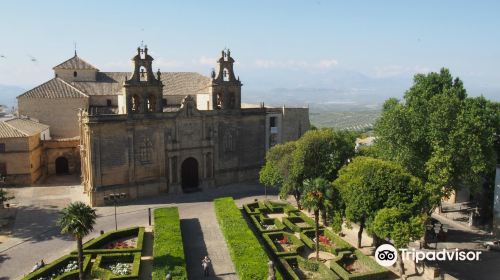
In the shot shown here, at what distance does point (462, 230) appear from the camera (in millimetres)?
39656

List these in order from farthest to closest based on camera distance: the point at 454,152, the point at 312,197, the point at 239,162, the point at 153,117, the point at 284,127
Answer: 1. the point at 284,127
2. the point at 239,162
3. the point at 153,117
4. the point at 454,152
5. the point at 312,197

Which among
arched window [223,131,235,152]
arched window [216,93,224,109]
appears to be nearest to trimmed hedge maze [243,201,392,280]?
arched window [223,131,235,152]

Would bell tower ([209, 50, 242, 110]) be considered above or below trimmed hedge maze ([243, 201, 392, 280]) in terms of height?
above

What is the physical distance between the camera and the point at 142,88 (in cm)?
4678

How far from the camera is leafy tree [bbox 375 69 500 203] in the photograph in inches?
1326

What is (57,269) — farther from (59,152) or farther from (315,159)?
(59,152)

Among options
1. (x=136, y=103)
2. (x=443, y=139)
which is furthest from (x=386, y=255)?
(x=136, y=103)

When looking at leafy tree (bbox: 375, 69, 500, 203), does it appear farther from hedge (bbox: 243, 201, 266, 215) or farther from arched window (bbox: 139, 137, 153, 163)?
arched window (bbox: 139, 137, 153, 163)

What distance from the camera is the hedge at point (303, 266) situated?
27873 mm

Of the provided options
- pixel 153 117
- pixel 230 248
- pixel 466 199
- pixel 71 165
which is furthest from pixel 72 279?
pixel 466 199

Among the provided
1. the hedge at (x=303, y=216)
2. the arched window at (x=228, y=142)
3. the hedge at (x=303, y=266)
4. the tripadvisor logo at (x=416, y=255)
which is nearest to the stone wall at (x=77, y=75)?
the arched window at (x=228, y=142)

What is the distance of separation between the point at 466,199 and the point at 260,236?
92.0 feet

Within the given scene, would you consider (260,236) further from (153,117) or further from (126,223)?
(153,117)

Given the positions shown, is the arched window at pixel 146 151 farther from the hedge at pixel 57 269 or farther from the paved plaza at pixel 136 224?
the hedge at pixel 57 269
